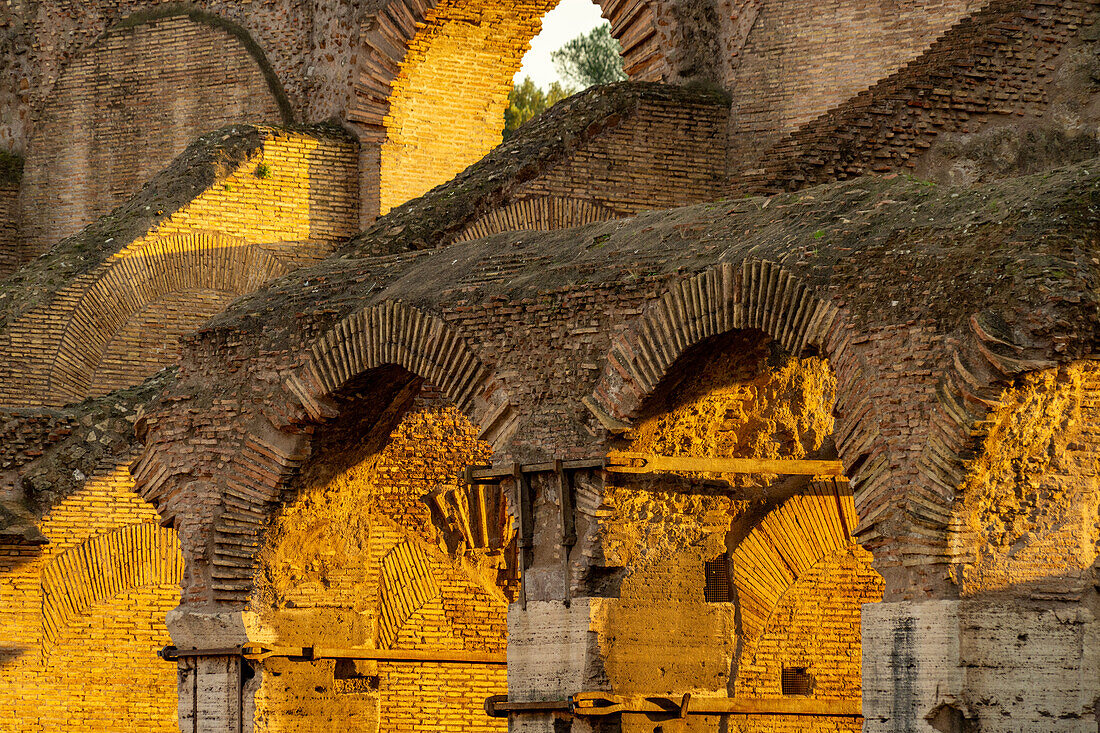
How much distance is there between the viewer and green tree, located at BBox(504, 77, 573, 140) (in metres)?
26.3

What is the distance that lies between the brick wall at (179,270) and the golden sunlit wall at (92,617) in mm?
1895

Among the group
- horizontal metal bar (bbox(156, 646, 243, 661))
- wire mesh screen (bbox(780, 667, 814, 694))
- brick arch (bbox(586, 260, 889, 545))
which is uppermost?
brick arch (bbox(586, 260, 889, 545))

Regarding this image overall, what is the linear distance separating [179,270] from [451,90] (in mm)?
2863

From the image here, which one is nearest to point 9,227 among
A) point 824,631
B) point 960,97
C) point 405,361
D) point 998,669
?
point 960,97

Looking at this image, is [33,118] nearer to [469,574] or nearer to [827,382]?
[469,574]

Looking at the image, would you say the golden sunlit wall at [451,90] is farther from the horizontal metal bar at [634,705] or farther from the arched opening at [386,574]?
the horizontal metal bar at [634,705]

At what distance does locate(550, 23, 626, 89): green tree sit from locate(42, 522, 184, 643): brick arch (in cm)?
1603

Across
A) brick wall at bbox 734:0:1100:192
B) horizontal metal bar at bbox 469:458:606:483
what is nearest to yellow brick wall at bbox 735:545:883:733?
horizontal metal bar at bbox 469:458:606:483

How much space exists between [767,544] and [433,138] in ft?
21.4

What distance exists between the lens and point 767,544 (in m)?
11.3

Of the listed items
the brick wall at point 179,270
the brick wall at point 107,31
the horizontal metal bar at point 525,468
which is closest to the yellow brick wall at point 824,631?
the horizontal metal bar at point 525,468

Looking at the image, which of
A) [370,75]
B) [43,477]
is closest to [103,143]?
[370,75]

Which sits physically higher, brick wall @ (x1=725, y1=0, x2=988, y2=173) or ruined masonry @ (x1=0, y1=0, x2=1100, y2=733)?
brick wall @ (x1=725, y1=0, x2=988, y2=173)

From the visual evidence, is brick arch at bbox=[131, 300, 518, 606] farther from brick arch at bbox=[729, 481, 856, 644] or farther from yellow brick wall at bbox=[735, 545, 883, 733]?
yellow brick wall at bbox=[735, 545, 883, 733]
